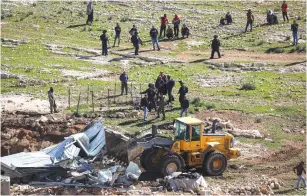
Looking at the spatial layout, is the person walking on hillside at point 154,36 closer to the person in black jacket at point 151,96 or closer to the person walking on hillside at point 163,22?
the person walking on hillside at point 163,22

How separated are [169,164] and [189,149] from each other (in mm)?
1201

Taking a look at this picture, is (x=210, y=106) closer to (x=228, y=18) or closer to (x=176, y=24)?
(x=176, y=24)

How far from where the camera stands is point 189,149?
101 feet

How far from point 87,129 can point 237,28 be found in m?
25.3

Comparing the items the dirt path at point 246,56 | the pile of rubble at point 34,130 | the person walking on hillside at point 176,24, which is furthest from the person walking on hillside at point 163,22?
the pile of rubble at point 34,130

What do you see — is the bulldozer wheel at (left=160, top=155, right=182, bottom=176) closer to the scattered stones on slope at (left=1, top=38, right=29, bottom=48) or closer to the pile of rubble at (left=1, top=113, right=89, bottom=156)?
the pile of rubble at (left=1, top=113, right=89, bottom=156)

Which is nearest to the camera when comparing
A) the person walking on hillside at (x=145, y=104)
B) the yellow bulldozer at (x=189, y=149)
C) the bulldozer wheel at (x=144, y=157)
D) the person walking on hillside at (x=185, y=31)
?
the yellow bulldozer at (x=189, y=149)

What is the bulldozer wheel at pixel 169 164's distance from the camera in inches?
1180

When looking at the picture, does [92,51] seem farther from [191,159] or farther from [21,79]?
[191,159]

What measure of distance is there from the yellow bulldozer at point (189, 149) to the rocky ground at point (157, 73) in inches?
28.3

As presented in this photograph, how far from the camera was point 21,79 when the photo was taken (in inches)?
1754

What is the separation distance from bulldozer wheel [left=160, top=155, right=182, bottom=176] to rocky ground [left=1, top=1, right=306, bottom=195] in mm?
828

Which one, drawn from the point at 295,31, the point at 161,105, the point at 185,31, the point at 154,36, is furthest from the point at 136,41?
the point at 161,105

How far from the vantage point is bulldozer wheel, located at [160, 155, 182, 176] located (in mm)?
29970
